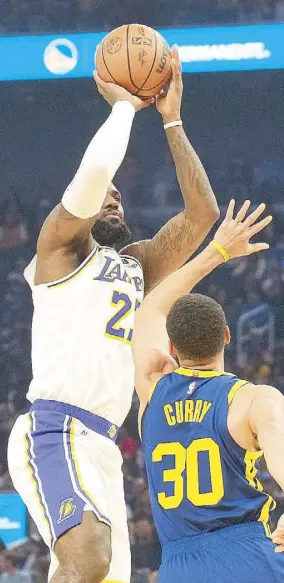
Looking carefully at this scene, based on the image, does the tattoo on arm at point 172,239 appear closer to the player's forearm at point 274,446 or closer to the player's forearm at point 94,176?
the player's forearm at point 94,176

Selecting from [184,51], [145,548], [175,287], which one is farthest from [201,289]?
[175,287]

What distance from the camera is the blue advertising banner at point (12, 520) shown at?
11102mm

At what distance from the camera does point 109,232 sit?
4.87 meters

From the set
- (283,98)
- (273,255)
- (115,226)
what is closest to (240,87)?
(283,98)

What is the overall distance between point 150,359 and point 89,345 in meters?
0.84

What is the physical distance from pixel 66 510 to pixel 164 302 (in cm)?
95

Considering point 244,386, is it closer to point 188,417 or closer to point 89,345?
point 188,417

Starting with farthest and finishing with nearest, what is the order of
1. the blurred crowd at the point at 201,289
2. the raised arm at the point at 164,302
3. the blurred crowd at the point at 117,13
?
the blurred crowd at the point at 117,13 → the blurred crowd at the point at 201,289 → the raised arm at the point at 164,302

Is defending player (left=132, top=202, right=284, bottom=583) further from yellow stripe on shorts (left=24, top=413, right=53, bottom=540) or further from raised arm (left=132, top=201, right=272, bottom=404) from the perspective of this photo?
yellow stripe on shorts (left=24, top=413, right=53, bottom=540)

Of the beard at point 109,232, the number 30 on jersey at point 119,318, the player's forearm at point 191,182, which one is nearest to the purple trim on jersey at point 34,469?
the number 30 on jersey at point 119,318

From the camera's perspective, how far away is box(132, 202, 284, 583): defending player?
10.0 ft

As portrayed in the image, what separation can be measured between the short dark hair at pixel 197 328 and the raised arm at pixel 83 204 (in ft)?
3.41

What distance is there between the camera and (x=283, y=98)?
15289mm

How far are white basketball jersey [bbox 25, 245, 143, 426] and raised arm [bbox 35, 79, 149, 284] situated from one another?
67 millimetres
